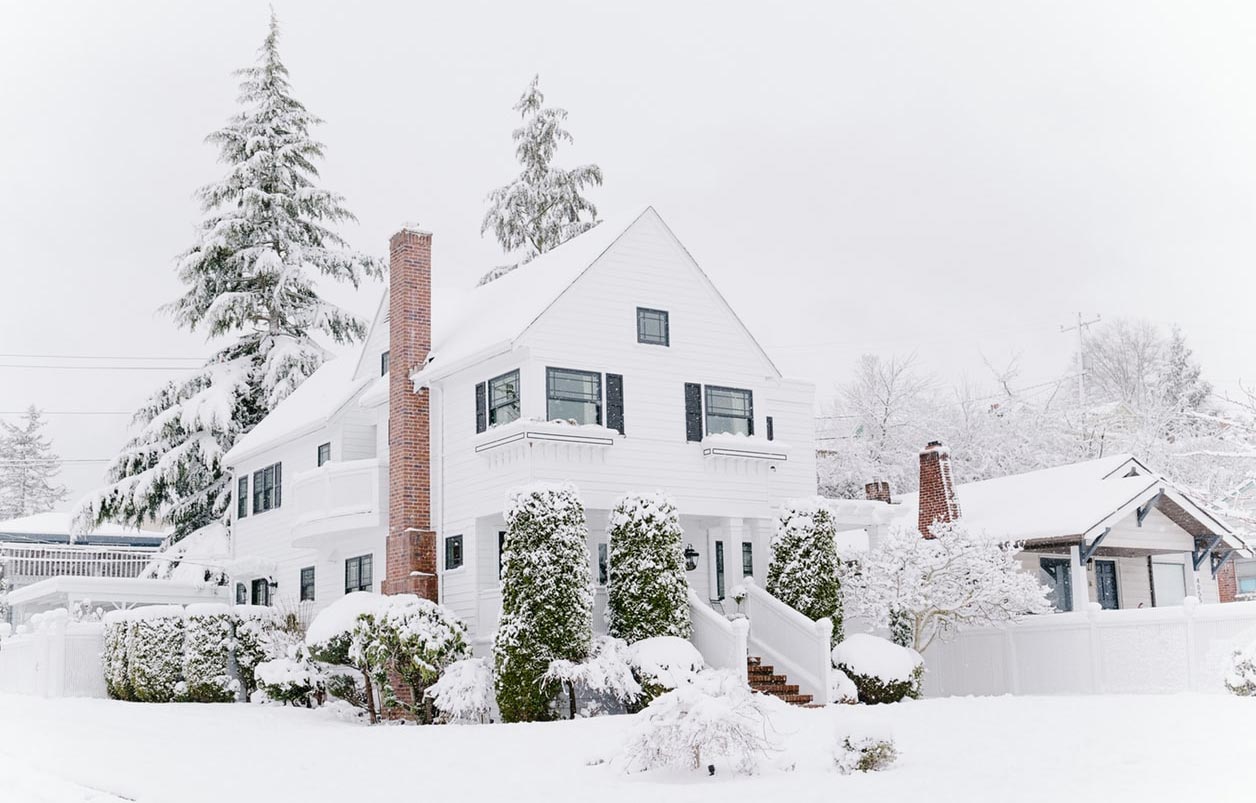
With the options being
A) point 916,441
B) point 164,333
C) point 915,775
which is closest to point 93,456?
point 164,333

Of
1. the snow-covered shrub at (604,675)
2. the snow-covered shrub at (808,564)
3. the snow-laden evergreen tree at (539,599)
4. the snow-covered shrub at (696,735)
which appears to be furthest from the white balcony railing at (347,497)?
the snow-covered shrub at (696,735)

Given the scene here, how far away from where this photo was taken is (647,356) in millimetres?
23844

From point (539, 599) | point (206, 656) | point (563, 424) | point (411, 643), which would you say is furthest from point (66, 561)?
point (539, 599)

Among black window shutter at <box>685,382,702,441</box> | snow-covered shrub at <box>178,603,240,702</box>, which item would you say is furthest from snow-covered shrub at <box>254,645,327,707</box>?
black window shutter at <box>685,382,702,441</box>

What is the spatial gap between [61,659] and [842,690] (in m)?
15.8

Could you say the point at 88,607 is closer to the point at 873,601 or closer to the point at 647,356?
the point at 647,356

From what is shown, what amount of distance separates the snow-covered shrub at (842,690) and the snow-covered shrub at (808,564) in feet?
3.67

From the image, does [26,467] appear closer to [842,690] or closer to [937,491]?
[937,491]

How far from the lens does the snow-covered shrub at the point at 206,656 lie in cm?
2464

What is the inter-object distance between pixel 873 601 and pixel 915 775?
1210cm

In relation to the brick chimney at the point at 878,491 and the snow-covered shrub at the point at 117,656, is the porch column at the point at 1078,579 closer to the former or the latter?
the brick chimney at the point at 878,491

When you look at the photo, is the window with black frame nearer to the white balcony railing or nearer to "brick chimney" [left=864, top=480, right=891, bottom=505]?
the white balcony railing

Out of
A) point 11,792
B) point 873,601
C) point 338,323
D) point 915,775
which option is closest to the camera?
point 915,775

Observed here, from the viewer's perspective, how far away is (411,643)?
20.6m
